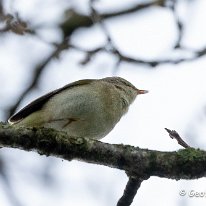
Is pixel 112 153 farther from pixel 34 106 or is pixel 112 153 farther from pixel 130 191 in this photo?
pixel 34 106

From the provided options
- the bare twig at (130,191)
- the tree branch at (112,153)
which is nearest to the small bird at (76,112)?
the tree branch at (112,153)

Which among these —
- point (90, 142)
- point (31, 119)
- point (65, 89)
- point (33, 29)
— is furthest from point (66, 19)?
point (90, 142)

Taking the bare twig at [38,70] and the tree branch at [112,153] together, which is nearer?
the tree branch at [112,153]

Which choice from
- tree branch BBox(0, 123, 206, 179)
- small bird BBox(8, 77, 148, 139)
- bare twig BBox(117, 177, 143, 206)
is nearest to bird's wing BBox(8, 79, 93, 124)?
small bird BBox(8, 77, 148, 139)

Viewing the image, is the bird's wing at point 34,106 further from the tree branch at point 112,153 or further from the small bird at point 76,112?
the tree branch at point 112,153

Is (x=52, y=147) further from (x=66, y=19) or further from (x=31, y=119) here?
(x=66, y=19)

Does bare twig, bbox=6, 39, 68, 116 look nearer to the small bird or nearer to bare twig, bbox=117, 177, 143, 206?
the small bird
